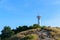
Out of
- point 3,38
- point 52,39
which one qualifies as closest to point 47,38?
point 52,39

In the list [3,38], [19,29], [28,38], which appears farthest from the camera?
[19,29]

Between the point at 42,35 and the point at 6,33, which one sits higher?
the point at 42,35

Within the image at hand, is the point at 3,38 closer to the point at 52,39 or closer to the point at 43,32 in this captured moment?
the point at 43,32

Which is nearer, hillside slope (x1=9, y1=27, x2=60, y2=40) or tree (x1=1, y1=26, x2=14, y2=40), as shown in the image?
hillside slope (x1=9, y1=27, x2=60, y2=40)

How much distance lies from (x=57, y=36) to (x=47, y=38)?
2.74m

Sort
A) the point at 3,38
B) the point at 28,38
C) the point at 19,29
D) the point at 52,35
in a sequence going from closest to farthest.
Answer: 1. the point at 28,38
2. the point at 52,35
3. the point at 3,38
4. the point at 19,29

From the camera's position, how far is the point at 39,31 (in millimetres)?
63469

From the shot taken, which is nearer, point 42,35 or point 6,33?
point 42,35

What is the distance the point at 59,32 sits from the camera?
6175cm

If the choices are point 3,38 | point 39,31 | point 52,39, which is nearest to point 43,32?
point 39,31

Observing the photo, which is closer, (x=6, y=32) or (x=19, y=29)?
(x=6, y=32)

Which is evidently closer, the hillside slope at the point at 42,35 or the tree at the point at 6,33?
the hillside slope at the point at 42,35

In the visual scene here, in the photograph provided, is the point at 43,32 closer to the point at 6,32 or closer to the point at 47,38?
the point at 47,38

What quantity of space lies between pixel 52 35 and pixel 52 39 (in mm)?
2498
